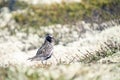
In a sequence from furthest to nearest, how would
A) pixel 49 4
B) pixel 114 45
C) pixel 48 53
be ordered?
pixel 49 4 < pixel 48 53 < pixel 114 45

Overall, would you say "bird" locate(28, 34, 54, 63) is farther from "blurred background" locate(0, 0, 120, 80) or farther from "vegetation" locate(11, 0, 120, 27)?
"vegetation" locate(11, 0, 120, 27)

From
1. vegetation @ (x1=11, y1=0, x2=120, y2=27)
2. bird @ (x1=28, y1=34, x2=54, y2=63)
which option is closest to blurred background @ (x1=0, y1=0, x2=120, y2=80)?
vegetation @ (x1=11, y1=0, x2=120, y2=27)

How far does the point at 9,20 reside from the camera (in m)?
36.1

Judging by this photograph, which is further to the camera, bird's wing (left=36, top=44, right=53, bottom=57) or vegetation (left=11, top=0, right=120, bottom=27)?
vegetation (left=11, top=0, right=120, bottom=27)

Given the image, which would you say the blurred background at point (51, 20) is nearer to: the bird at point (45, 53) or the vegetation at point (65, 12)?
the vegetation at point (65, 12)

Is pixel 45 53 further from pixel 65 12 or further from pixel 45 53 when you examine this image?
pixel 65 12

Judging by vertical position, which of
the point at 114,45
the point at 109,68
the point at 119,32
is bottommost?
the point at 119,32

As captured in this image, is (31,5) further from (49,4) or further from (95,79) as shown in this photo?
(95,79)

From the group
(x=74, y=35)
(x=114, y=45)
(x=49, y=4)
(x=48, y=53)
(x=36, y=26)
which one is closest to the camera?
(x=114, y=45)

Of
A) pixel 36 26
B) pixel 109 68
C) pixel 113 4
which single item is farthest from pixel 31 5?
pixel 109 68

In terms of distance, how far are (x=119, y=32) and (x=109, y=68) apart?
898 cm

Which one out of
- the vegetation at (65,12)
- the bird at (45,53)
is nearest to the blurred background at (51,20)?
the vegetation at (65,12)

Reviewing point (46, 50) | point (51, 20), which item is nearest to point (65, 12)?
point (51, 20)

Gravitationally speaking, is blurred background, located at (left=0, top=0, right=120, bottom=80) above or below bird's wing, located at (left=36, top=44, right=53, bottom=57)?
below
